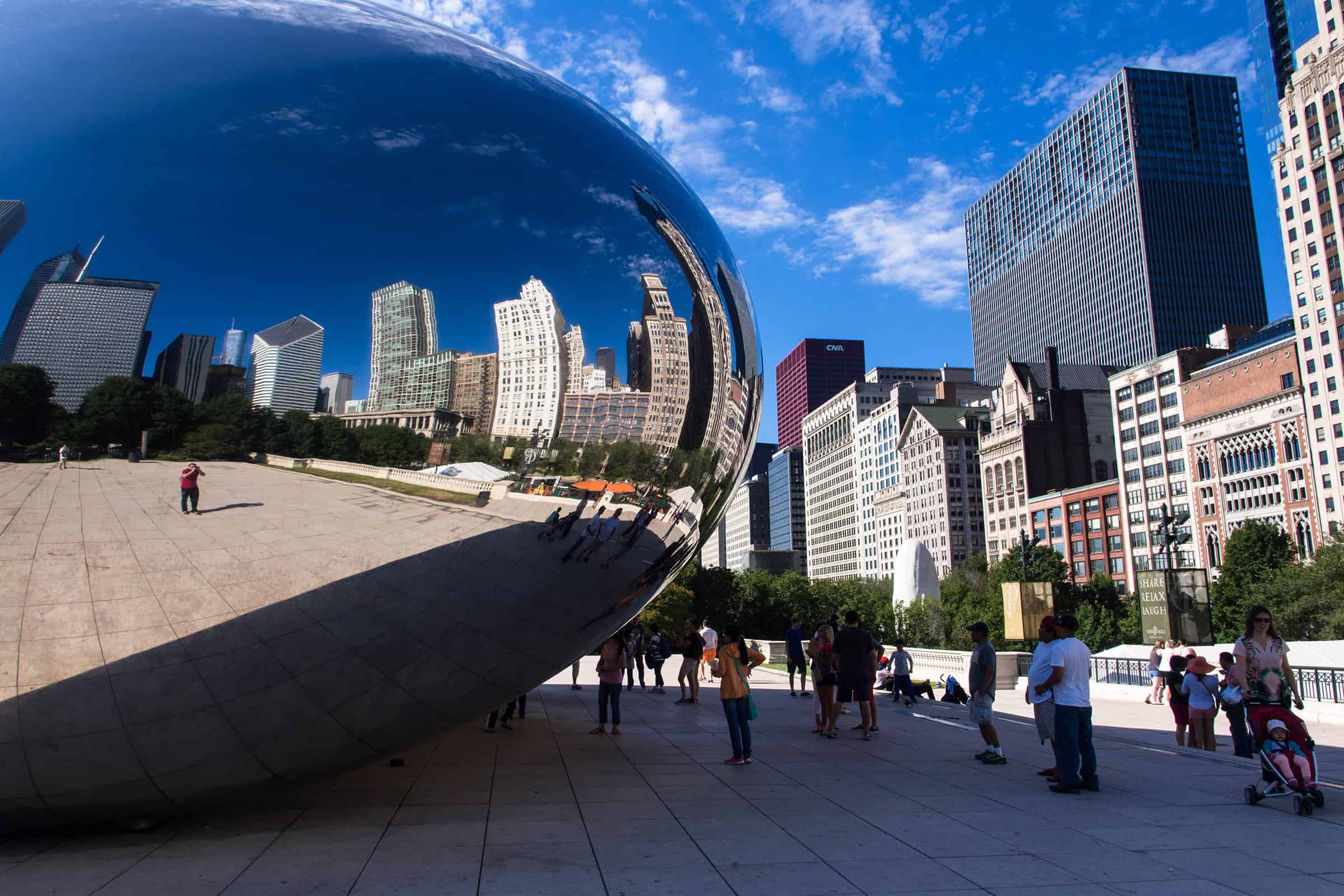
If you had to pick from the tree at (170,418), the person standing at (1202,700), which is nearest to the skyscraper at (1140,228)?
the person standing at (1202,700)

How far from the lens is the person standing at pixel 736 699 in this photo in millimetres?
8492

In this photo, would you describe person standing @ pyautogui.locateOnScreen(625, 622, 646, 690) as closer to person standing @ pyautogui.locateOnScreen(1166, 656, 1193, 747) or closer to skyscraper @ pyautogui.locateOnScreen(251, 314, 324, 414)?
person standing @ pyautogui.locateOnScreen(1166, 656, 1193, 747)

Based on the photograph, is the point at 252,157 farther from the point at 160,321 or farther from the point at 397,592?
the point at 397,592

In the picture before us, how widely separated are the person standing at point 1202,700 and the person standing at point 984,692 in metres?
2.46

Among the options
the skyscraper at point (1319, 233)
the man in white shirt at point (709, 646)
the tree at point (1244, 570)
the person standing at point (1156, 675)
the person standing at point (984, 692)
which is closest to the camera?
the person standing at point (984, 692)

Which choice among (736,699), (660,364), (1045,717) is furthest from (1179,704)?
(660,364)

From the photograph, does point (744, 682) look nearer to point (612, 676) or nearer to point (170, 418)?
point (612, 676)

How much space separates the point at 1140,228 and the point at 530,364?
17254 centimetres

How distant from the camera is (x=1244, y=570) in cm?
6400

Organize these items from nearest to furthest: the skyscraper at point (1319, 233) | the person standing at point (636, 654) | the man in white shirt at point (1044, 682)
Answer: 1. the man in white shirt at point (1044, 682)
2. the person standing at point (636, 654)
3. the skyscraper at point (1319, 233)

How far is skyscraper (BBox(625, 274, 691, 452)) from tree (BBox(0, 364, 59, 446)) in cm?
272

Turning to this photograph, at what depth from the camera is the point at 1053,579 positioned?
82250 millimetres

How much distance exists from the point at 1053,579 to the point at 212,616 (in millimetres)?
87975

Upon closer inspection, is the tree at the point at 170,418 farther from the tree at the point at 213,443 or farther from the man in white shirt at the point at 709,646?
the man in white shirt at the point at 709,646
